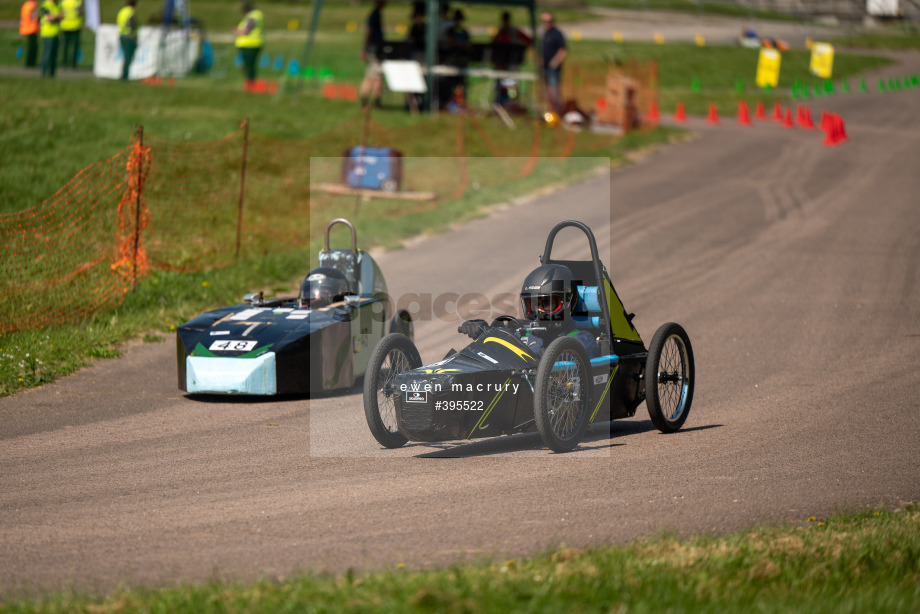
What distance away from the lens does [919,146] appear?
2616 centimetres

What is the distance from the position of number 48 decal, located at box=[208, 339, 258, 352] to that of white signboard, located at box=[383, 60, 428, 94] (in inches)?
664

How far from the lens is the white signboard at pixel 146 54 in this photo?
101 ft

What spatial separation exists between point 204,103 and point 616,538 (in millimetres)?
22645

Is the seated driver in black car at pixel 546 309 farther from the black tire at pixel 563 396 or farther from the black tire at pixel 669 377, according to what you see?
the black tire at pixel 669 377

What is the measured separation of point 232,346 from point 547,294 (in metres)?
3.05

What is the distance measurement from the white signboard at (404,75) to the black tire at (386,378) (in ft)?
59.8

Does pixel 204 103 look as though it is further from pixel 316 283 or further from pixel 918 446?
pixel 918 446

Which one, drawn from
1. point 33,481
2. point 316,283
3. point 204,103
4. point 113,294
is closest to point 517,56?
point 204,103

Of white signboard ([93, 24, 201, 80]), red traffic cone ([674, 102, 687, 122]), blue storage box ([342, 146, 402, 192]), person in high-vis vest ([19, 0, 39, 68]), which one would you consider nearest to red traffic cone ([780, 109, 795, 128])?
red traffic cone ([674, 102, 687, 122])

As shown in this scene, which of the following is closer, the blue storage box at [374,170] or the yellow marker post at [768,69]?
the blue storage box at [374,170]

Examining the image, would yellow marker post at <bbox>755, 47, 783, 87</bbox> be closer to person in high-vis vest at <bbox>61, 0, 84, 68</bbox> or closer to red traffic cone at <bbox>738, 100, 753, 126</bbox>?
red traffic cone at <bbox>738, 100, 753, 126</bbox>

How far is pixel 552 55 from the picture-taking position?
85.9 ft

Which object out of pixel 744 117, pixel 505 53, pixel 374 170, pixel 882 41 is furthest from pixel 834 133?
pixel 882 41

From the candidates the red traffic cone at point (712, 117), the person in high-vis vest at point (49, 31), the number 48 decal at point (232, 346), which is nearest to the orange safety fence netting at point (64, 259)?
the number 48 decal at point (232, 346)
